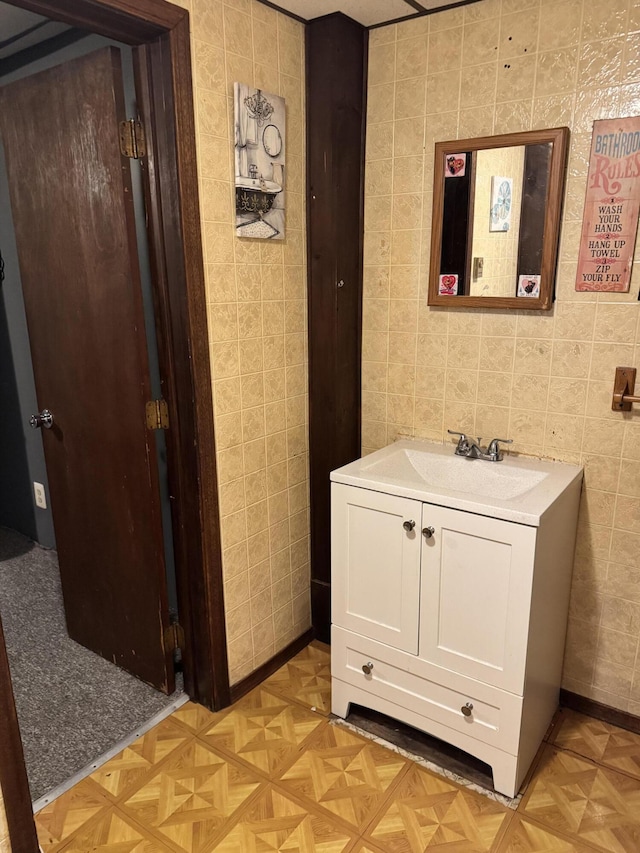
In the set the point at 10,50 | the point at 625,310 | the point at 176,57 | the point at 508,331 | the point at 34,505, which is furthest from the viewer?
the point at 34,505

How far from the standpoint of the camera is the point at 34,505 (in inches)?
129

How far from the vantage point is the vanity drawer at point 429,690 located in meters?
1.71

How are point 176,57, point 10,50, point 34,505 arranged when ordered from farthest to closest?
point 34,505 → point 10,50 → point 176,57

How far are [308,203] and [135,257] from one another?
0.64m

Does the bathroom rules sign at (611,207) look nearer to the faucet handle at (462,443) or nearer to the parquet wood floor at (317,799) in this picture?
the faucet handle at (462,443)

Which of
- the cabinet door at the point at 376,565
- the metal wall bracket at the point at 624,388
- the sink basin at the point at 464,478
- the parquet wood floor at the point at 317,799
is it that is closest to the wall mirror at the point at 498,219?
the metal wall bracket at the point at 624,388

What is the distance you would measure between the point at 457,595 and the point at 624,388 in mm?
781

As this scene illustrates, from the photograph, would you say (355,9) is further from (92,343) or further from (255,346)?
(92,343)

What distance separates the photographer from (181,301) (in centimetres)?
176

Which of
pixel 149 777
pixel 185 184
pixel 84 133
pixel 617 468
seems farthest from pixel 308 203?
pixel 149 777

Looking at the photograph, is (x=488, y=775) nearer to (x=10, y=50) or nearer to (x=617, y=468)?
(x=617, y=468)

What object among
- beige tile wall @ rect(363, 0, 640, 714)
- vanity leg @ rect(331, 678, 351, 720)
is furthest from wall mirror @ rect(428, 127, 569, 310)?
vanity leg @ rect(331, 678, 351, 720)

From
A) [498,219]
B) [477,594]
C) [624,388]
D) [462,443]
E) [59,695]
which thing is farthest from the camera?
[59,695]

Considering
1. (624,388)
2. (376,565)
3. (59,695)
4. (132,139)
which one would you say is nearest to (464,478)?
(376,565)
